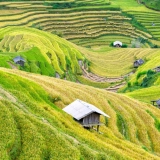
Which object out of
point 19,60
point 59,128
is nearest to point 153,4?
point 19,60

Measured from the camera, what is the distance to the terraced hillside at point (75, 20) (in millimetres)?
149500

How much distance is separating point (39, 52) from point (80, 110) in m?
64.3

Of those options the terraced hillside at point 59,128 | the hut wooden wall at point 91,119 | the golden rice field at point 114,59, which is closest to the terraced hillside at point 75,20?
the golden rice field at point 114,59

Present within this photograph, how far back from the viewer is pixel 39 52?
325 feet

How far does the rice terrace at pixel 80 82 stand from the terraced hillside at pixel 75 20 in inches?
17.8

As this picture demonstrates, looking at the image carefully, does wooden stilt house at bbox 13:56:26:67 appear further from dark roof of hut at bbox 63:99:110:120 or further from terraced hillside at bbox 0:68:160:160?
dark roof of hut at bbox 63:99:110:120

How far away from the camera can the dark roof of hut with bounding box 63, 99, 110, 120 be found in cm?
3550

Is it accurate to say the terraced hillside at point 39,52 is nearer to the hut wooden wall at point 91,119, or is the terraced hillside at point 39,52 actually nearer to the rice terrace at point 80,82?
the rice terrace at point 80,82

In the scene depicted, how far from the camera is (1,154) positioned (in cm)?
2417

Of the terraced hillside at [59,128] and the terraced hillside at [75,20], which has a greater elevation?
the terraced hillside at [59,128]

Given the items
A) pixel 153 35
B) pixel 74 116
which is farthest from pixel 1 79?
pixel 153 35

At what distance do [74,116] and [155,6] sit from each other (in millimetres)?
167069

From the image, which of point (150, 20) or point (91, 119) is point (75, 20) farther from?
point (91, 119)

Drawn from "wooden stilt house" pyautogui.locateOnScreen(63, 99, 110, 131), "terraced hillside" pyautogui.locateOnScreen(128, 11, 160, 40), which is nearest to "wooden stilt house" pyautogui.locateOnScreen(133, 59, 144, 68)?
"terraced hillside" pyautogui.locateOnScreen(128, 11, 160, 40)
